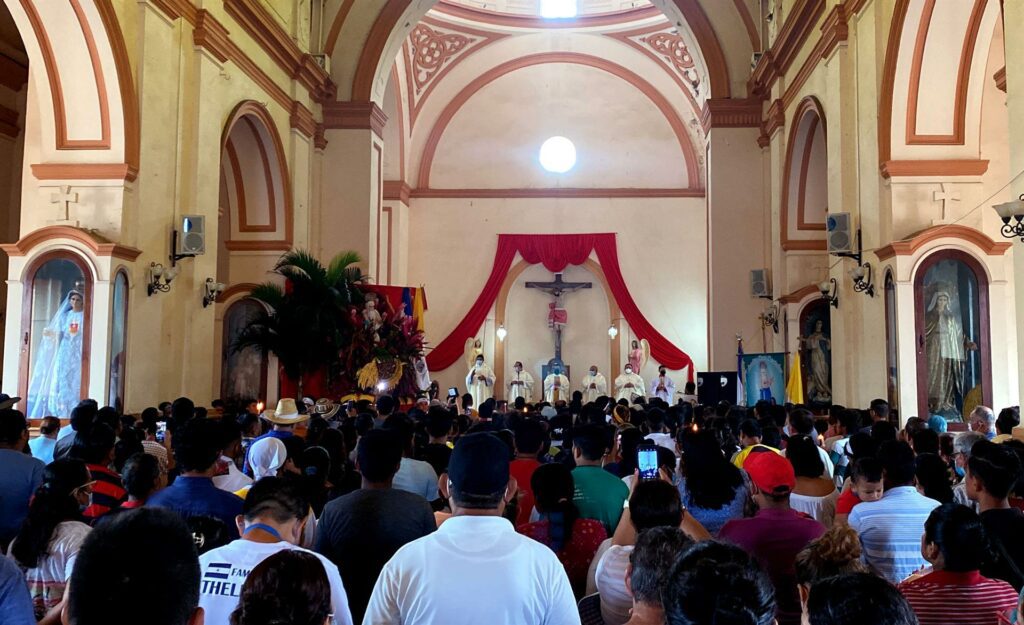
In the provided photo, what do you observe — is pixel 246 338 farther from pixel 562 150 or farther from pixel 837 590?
pixel 562 150

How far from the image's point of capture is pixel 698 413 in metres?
9.35

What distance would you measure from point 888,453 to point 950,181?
6.57 m

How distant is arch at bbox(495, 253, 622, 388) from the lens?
76.0 feet

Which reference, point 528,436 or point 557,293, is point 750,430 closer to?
point 528,436

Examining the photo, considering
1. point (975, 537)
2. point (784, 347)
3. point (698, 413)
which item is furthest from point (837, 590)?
point (784, 347)

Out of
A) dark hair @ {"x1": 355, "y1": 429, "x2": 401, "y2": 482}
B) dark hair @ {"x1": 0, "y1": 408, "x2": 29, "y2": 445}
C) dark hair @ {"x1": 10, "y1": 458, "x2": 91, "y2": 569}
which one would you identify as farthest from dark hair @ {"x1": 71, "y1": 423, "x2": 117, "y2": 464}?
dark hair @ {"x1": 355, "y1": 429, "x2": 401, "y2": 482}

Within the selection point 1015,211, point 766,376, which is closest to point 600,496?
point 1015,211

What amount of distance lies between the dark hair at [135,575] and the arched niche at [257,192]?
516 inches

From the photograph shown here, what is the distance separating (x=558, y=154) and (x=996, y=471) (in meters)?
21.0

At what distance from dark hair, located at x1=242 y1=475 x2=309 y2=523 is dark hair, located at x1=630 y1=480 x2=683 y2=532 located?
1101mm

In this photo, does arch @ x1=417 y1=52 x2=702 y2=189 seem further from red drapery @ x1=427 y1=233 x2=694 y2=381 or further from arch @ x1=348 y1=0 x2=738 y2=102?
arch @ x1=348 y1=0 x2=738 y2=102

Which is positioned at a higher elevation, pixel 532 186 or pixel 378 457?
pixel 532 186

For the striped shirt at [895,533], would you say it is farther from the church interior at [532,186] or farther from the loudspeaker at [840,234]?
the loudspeaker at [840,234]

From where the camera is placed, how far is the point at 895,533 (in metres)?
3.65
